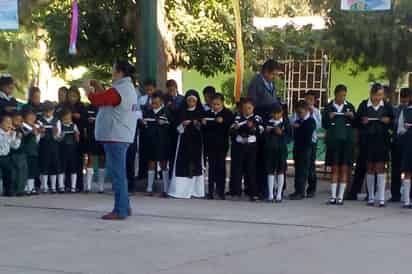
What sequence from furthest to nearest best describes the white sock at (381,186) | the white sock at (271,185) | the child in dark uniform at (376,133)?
the white sock at (271,185) < the child in dark uniform at (376,133) < the white sock at (381,186)

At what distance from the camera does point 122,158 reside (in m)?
11.5

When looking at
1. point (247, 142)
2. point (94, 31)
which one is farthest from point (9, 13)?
point (247, 142)

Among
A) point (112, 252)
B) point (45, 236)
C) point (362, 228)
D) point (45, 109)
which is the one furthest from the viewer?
point (45, 109)

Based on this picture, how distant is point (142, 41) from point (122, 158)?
4.31 meters

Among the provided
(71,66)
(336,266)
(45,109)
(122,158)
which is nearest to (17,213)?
(122,158)

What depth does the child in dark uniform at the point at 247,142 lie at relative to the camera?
543 inches

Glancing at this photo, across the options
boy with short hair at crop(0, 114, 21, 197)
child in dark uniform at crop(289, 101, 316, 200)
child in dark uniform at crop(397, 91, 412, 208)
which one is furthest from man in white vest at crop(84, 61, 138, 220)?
child in dark uniform at crop(397, 91, 412, 208)

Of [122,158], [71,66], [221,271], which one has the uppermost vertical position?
[71,66]

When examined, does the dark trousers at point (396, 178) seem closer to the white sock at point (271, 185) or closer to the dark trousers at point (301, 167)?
the dark trousers at point (301, 167)

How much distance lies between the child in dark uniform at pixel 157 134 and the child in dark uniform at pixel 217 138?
693 mm

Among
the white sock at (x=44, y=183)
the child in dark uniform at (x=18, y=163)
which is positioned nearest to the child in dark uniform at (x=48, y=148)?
the white sock at (x=44, y=183)

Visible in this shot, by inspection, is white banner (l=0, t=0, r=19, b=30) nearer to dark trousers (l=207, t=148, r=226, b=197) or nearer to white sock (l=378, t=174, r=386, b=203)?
dark trousers (l=207, t=148, r=226, b=197)

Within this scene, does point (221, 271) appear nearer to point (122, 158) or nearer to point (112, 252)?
point (112, 252)

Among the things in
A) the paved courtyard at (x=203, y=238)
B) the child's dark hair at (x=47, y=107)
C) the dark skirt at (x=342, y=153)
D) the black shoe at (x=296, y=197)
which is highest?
the child's dark hair at (x=47, y=107)
